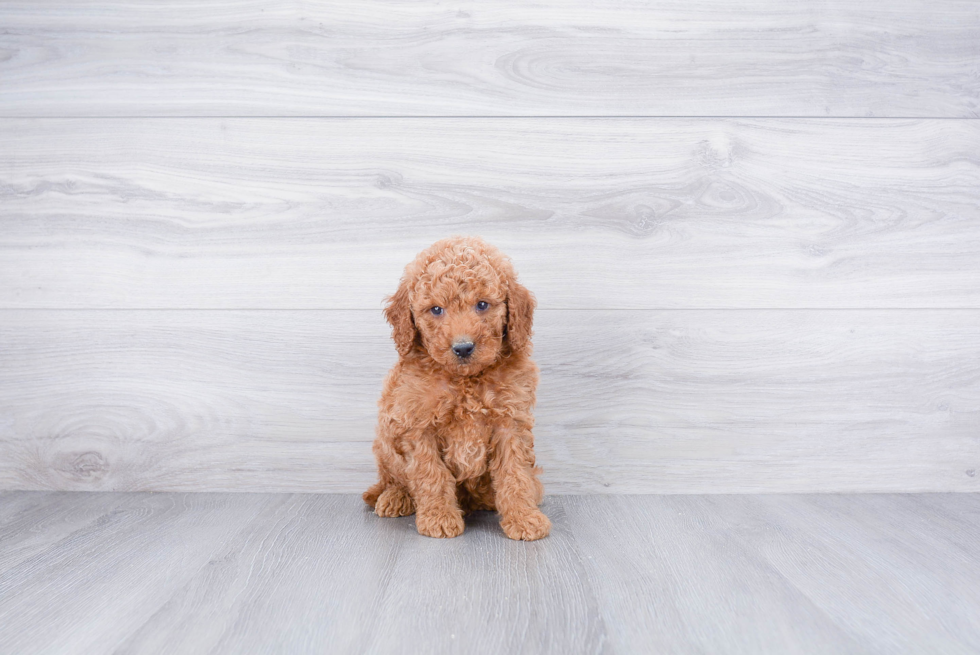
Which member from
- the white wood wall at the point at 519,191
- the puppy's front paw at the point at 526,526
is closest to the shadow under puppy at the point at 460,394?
the puppy's front paw at the point at 526,526

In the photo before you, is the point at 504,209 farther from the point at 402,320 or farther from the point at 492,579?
the point at 492,579

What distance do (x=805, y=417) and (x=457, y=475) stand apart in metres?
1.00

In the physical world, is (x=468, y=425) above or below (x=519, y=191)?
below

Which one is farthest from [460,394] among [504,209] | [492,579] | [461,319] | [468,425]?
[504,209]

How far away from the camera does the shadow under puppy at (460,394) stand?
4.63 feet

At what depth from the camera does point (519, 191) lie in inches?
70.9

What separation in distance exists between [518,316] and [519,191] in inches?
19.2

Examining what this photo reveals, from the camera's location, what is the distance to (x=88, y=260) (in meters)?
1.81

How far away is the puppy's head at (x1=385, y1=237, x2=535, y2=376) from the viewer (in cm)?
139

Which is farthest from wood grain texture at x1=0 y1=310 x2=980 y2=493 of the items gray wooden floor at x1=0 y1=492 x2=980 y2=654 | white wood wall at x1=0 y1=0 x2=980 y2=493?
gray wooden floor at x1=0 y1=492 x2=980 y2=654

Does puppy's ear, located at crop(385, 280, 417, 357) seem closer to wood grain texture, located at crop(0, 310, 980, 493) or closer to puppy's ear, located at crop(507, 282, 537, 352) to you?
puppy's ear, located at crop(507, 282, 537, 352)

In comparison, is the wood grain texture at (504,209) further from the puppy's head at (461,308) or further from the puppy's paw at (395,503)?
the puppy's paw at (395,503)

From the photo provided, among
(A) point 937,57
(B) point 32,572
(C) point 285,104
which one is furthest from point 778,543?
(C) point 285,104

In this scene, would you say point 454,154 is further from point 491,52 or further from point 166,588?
point 166,588
